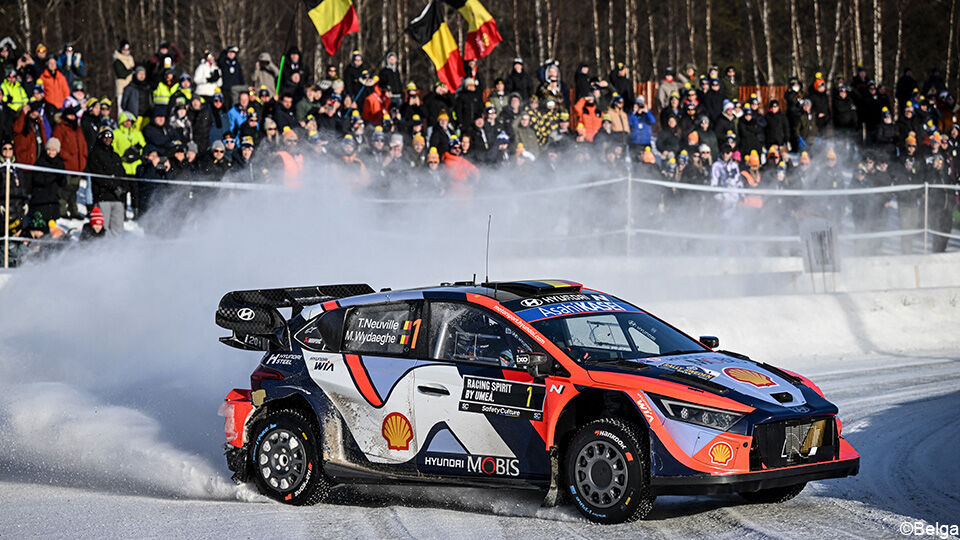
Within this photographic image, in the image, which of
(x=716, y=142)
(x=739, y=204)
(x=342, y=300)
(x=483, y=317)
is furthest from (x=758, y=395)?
(x=716, y=142)

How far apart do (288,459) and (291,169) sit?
8534 mm

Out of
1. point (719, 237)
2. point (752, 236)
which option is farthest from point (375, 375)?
point (752, 236)

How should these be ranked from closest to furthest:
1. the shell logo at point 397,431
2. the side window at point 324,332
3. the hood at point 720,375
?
the hood at point 720,375, the shell logo at point 397,431, the side window at point 324,332

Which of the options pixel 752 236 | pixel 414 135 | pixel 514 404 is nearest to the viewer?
pixel 514 404

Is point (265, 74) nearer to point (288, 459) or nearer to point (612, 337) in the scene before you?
point (288, 459)

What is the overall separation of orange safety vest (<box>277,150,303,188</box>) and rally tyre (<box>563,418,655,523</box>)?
32.0 feet

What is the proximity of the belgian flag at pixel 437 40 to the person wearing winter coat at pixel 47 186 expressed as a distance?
6.96 meters

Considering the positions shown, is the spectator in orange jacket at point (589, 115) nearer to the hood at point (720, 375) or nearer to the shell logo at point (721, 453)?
the hood at point (720, 375)

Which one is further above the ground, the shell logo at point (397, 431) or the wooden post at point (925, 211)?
the wooden post at point (925, 211)

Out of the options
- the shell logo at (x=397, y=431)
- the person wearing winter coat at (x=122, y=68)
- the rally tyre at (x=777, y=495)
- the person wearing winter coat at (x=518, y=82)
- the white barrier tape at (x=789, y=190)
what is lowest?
the rally tyre at (x=777, y=495)

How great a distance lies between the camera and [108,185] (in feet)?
53.3

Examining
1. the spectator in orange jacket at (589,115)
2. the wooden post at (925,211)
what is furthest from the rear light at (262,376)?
the wooden post at (925,211)

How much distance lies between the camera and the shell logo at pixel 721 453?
22.6 feet

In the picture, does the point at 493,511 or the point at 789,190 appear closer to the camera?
the point at 493,511
